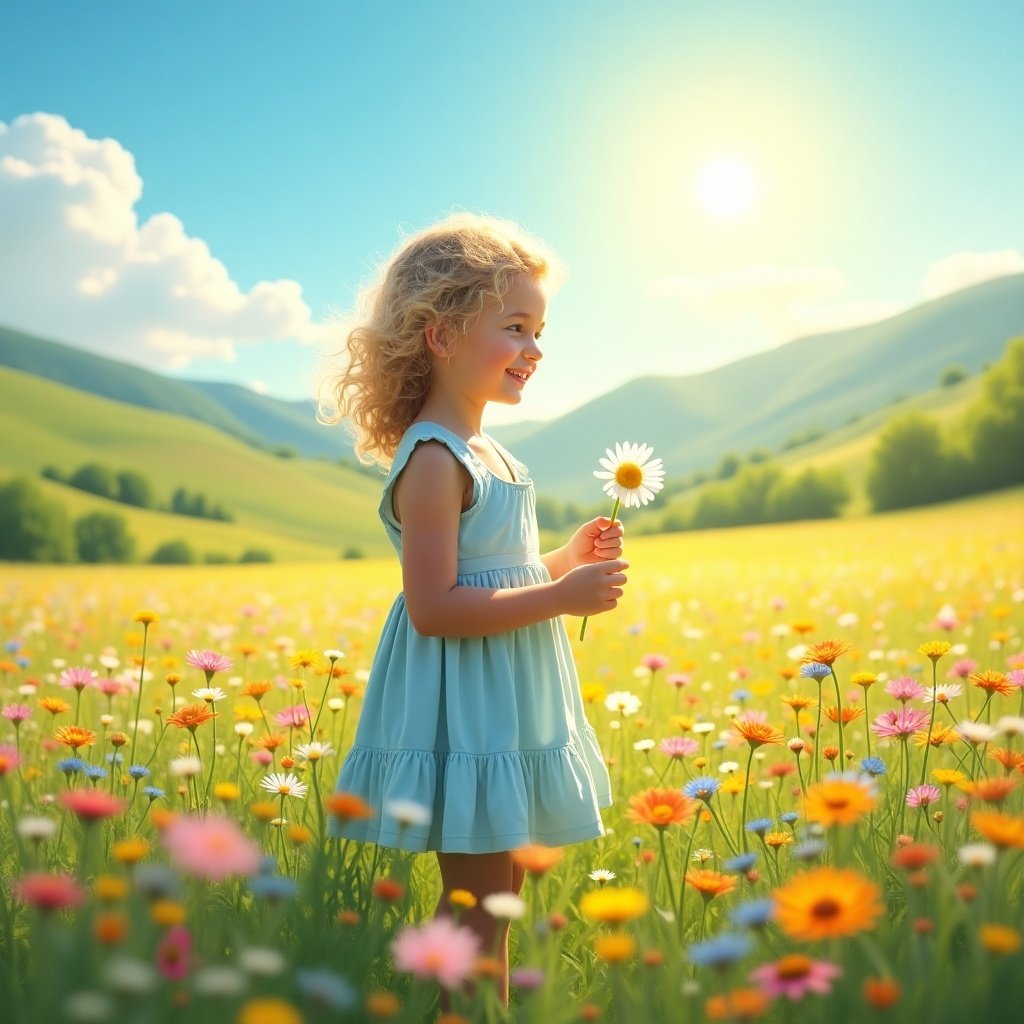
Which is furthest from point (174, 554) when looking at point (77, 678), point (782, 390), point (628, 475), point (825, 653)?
point (782, 390)

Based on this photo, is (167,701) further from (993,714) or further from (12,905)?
(993,714)

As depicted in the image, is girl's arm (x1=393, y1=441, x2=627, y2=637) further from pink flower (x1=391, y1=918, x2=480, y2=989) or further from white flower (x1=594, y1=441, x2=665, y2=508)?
pink flower (x1=391, y1=918, x2=480, y2=989)

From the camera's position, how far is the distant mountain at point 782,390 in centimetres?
5975

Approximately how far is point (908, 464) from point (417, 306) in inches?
1096

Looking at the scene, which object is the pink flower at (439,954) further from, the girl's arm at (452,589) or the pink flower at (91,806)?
the girl's arm at (452,589)

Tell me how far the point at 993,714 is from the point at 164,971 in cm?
375

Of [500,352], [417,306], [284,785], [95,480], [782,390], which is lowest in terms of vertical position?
[284,785]

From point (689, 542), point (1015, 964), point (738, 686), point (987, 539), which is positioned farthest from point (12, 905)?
point (689, 542)

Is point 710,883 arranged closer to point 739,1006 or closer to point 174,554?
point 739,1006

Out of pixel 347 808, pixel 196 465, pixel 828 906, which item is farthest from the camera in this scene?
pixel 196 465

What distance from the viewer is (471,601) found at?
2.05m

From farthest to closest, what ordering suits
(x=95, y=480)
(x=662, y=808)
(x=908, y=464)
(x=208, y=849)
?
(x=95, y=480)
(x=908, y=464)
(x=662, y=808)
(x=208, y=849)

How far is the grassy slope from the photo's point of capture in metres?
29.1

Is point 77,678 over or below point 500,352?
below
